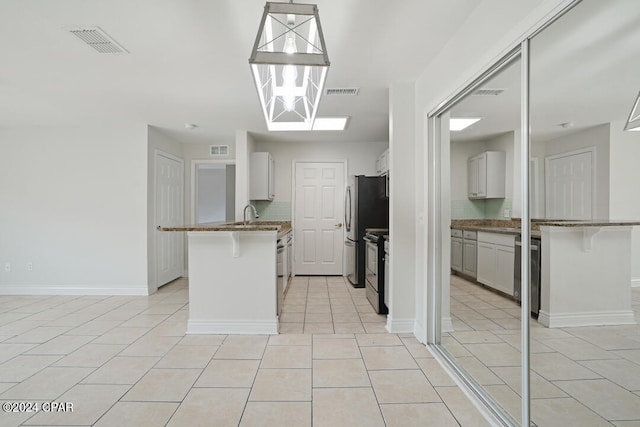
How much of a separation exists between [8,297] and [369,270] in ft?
16.7

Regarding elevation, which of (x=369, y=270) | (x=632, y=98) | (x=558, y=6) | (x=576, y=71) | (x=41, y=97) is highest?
(x=41, y=97)

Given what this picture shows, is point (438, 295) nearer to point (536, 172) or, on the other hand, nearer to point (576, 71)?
point (536, 172)

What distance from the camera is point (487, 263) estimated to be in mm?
2191

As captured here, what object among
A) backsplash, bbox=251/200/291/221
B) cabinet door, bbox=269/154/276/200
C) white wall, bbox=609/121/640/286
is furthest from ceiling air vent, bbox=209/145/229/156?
white wall, bbox=609/121/640/286

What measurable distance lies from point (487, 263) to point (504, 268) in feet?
0.84

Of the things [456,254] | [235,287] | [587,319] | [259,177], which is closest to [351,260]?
[259,177]

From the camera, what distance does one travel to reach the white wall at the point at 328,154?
5.68 metres

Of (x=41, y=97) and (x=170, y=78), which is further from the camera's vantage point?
(x=41, y=97)

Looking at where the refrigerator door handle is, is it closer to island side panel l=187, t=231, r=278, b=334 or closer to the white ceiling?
the white ceiling

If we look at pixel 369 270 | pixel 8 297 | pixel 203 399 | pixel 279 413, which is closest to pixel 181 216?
pixel 8 297

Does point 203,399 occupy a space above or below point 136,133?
below

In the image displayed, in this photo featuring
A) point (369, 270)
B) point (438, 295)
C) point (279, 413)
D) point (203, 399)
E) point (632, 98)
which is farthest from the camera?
point (369, 270)

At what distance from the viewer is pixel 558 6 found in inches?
50.8

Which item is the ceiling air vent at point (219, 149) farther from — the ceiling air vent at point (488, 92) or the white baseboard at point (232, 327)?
the ceiling air vent at point (488, 92)
